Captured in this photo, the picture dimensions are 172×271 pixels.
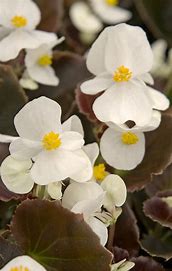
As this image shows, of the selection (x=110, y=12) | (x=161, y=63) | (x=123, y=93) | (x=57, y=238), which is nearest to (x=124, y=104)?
(x=123, y=93)

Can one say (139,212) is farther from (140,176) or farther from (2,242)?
(2,242)

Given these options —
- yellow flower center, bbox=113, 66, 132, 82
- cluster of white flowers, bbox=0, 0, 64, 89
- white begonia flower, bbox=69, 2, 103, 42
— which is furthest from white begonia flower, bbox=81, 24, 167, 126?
white begonia flower, bbox=69, 2, 103, 42

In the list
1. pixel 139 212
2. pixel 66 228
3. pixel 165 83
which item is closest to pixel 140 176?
pixel 139 212

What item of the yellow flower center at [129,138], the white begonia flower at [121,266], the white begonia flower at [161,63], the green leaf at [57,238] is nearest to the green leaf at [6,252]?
the green leaf at [57,238]

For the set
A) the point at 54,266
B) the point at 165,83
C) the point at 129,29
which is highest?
the point at 129,29

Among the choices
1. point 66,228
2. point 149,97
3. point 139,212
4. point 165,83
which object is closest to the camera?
point 66,228

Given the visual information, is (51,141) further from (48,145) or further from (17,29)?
(17,29)
